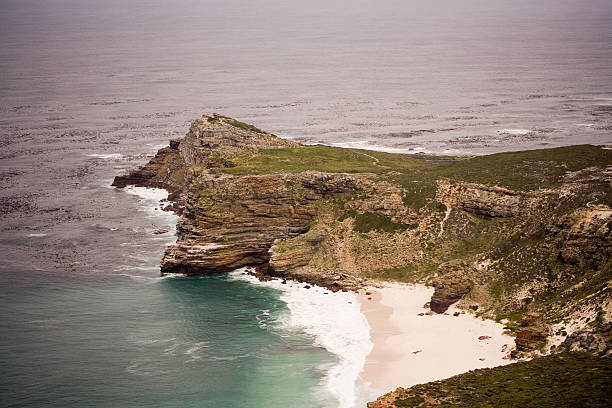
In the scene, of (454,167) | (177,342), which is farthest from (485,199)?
(177,342)

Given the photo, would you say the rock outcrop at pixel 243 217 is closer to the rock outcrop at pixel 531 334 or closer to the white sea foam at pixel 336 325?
the white sea foam at pixel 336 325

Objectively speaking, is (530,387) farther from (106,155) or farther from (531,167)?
(106,155)

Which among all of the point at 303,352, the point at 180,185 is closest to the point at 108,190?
the point at 180,185

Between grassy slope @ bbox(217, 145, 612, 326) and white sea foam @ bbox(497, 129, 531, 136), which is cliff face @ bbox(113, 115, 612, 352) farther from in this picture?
white sea foam @ bbox(497, 129, 531, 136)

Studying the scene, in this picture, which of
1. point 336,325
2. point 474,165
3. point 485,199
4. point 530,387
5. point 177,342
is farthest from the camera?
point 474,165

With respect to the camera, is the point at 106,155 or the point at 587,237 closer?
the point at 587,237

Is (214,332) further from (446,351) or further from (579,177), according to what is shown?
(579,177)
